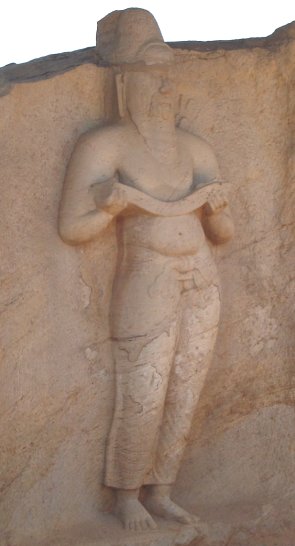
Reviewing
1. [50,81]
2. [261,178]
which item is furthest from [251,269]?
[50,81]

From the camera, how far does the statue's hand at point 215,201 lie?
7.35 metres

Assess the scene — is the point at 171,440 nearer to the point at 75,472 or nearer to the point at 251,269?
the point at 75,472

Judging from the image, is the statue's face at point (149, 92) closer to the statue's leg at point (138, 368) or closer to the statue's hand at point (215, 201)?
the statue's hand at point (215, 201)

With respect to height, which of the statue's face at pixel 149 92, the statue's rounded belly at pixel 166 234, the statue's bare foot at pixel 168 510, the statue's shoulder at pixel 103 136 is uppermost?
the statue's face at pixel 149 92

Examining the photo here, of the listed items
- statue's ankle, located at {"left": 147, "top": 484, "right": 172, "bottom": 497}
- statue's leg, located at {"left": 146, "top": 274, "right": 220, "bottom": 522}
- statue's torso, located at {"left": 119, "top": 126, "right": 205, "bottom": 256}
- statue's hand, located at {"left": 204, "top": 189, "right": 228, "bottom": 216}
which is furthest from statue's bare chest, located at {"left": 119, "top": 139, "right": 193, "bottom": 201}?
statue's ankle, located at {"left": 147, "top": 484, "right": 172, "bottom": 497}

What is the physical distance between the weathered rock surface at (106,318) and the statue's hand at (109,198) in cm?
24

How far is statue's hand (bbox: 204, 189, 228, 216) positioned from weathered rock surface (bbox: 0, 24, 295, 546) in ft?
1.16

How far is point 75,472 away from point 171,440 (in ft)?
1.72

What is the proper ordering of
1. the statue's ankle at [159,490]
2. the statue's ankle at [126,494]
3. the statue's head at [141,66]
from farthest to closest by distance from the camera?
the statue's ankle at [159,490]
the statue's ankle at [126,494]
the statue's head at [141,66]

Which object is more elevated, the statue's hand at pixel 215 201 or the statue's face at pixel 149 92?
the statue's face at pixel 149 92

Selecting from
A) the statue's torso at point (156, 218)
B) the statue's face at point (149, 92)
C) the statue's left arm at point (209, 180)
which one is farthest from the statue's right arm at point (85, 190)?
the statue's left arm at point (209, 180)

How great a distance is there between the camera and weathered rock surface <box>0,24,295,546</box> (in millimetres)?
7133

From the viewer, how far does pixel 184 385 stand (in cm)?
748

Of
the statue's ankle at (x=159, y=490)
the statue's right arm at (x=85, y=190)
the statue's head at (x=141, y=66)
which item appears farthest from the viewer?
the statue's ankle at (x=159, y=490)
